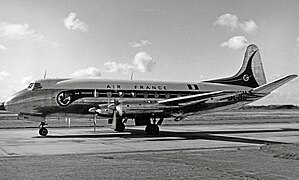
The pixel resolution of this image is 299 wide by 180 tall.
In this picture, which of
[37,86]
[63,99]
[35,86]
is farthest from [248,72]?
[35,86]

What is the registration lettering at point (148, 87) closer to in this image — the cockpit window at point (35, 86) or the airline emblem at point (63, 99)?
the airline emblem at point (63, 99)

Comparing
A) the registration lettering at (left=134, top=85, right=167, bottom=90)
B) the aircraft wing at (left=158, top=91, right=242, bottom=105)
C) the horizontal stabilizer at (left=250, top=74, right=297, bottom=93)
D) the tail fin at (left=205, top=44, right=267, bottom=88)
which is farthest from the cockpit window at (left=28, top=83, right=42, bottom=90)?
the tail fin at (left=205, top=44, right=267, bottom=88)

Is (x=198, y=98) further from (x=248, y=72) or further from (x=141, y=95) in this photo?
(x=248, y=72)

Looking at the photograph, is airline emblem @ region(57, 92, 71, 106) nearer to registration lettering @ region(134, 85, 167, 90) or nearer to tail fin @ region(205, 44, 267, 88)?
registration lettering @ region(134, 85, 167, 90)

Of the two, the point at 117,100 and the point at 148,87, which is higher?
the point at 148,87

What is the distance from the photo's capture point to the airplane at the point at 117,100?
24672 millimetres

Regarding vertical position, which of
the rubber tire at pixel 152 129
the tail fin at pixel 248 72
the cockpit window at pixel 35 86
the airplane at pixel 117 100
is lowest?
the rubber tire at pixel 152 129

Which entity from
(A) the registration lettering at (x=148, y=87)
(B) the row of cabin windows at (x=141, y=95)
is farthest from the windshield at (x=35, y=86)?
(A) the registration lettering at (x=148, y=87)

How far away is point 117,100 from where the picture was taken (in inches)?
1034

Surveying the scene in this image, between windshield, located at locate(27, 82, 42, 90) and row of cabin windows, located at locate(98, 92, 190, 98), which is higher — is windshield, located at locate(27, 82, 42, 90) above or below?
above

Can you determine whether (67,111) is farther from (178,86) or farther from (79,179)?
(79,179)

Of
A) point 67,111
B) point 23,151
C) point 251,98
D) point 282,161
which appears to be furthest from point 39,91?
point 282,161

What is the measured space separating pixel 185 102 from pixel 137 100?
3560mm

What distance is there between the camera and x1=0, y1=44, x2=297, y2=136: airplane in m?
24.7
